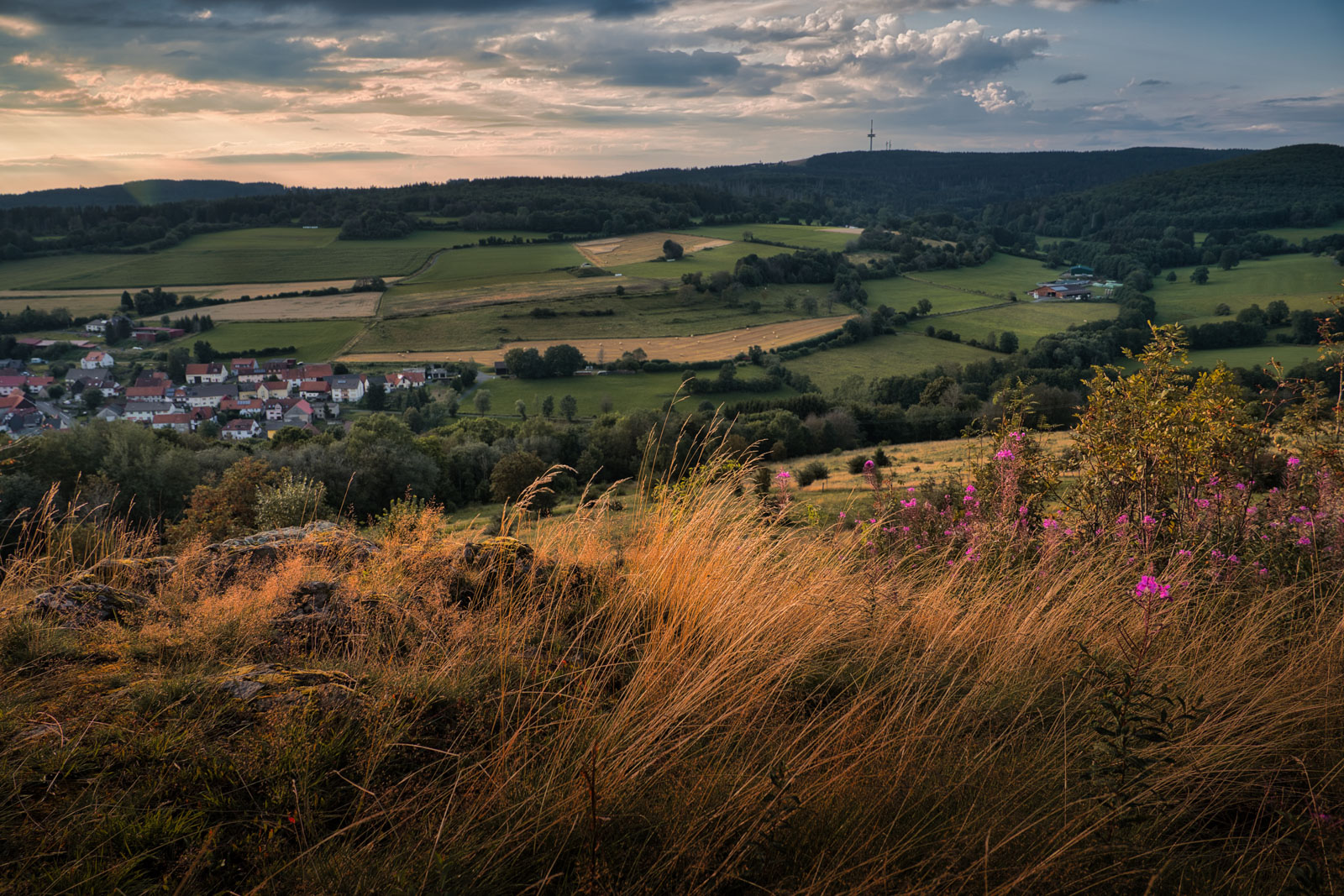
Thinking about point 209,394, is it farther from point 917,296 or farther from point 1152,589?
point 917,296

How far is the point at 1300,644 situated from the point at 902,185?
642 ft

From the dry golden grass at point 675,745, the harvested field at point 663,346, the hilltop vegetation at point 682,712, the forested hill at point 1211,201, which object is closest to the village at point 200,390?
the harvested field at point 663,346

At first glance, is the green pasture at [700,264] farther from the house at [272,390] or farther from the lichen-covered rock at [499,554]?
the lichen-covered rock at [499,554]

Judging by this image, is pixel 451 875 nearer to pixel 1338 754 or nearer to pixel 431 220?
pixel 1338 754

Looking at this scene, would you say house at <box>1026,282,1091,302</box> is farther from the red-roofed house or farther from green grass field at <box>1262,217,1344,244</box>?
the red-roofed house

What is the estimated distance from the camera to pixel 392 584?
4.04m

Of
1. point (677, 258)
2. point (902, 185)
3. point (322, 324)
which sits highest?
point (902, 185)

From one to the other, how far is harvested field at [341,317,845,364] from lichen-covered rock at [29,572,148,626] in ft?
222

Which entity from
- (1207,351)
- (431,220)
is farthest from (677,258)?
(1207,351)

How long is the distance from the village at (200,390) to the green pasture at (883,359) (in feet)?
114

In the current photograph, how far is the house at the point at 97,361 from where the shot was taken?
68.1 metres

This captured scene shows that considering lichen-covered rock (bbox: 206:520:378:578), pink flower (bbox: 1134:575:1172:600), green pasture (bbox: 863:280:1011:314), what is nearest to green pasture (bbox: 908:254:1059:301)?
green pasture (bbox: 863:280:1011:314)

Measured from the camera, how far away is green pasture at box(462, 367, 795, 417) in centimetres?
6059

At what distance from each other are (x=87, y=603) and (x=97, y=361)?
83.9 m
